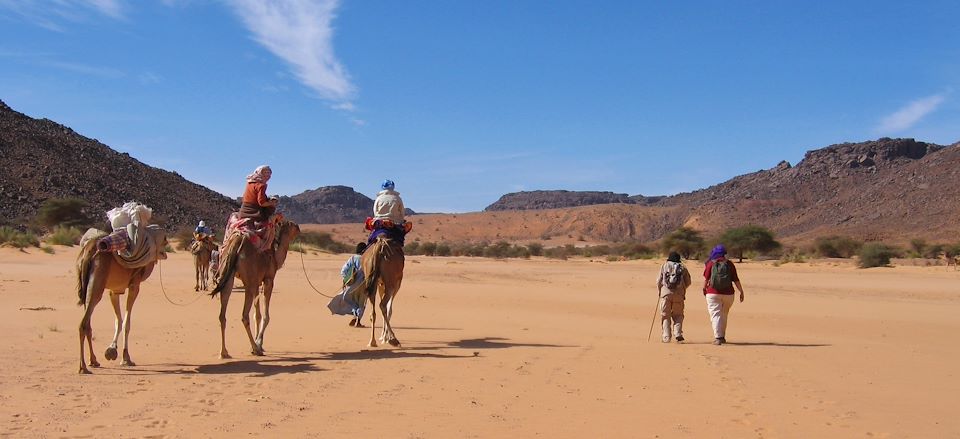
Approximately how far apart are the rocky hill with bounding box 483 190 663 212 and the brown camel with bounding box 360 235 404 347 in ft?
504

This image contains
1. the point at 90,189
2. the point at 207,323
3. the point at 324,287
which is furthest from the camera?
the point at 90,189

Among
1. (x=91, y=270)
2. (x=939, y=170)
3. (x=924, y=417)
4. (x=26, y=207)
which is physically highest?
(x=939, y=170)

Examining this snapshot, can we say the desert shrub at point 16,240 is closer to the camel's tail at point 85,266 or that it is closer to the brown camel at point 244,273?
the brown camel at point 244,273

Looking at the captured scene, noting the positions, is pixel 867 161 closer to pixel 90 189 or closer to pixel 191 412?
pixel 90 189

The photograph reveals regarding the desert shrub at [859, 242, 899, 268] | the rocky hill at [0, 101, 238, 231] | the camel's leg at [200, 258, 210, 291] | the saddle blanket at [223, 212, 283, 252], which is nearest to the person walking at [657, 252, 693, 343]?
the saddle blanket at [223, 212, 283, 252]

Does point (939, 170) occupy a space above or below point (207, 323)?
above

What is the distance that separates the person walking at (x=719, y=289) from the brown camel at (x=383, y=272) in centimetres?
552

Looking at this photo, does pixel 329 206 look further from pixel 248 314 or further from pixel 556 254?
pixel 248 314

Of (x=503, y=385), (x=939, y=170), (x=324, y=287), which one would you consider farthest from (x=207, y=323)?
(x=939, y=170)

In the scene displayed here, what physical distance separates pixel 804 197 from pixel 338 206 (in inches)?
A: 3519

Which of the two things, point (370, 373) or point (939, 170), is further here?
point (939, 170)

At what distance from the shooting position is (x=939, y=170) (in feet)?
273

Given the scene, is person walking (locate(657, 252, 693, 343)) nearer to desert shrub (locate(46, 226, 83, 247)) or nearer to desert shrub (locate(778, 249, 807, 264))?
desert shrub (locate(46, 226, 83, 247))

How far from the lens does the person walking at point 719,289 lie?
14320 mm
